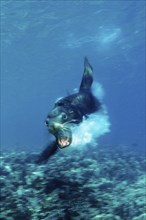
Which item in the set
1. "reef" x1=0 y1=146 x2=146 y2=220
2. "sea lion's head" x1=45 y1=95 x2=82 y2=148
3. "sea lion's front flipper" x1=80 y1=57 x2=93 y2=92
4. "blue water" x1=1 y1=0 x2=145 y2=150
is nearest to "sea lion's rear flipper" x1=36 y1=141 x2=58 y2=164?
"sea lion's head" x1=45 y1=95 x2=82 y2=148

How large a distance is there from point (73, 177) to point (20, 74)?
193 feet

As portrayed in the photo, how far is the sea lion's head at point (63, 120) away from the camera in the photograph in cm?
511

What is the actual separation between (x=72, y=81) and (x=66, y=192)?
250 ft

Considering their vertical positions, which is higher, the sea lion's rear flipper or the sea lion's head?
the sea lion's rear flipper

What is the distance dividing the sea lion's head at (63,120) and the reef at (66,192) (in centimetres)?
267

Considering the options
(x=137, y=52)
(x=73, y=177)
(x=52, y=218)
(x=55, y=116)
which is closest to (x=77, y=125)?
(x=55, y=116)

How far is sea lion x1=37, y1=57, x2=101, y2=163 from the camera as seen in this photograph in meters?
5.18

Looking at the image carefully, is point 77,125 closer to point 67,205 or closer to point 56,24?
point 67,205

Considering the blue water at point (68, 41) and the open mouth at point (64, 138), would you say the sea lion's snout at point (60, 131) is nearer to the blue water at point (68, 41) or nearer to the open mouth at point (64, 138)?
the open mouth at point (64, 138)

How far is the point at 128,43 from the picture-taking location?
51.9 m

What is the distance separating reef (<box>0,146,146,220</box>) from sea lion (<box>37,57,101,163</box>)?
1.62 metres

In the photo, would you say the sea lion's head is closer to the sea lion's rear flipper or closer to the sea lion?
the sea lion

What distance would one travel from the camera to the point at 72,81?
8456cm

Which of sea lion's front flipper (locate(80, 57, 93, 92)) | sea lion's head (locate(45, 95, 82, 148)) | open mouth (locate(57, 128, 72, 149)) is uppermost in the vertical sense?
sea lion's front flipper (locate(80, 57, 93, 92))
